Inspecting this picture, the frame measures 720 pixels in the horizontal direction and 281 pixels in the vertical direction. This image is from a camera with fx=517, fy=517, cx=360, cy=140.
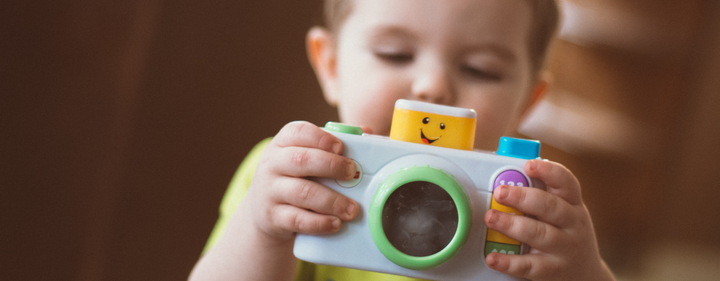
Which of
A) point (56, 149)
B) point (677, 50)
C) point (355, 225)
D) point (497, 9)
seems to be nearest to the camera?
point (355, 225)

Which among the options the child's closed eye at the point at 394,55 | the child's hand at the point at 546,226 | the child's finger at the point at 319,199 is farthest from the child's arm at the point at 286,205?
the child's closed eye at the point at 394,55

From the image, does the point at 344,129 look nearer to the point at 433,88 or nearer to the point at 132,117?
the point at 433,88

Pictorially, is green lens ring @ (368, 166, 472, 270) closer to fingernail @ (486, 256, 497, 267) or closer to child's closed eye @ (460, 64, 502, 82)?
fingernail @ (486, 256, 497, 267)

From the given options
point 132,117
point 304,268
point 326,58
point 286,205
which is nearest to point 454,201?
point 286,205

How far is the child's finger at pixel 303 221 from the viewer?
0.35 m

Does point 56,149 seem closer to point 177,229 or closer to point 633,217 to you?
point 177,229

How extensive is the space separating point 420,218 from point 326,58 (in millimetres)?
442

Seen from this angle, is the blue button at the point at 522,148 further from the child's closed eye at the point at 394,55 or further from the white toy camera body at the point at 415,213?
the child's closed eye at the point at 394,55

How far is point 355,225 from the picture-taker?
35cm

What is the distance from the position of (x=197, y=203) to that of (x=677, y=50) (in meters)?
1.50

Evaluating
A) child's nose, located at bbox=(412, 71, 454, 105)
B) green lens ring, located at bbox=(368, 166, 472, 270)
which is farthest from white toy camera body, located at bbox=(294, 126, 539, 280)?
child's nose, located at bbox=(412, 71, 454, 105)

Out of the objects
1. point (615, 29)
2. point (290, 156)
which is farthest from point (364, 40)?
point (615, 29)

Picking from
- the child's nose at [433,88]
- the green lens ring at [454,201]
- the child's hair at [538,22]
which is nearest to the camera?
the green lens ring at [454,201]

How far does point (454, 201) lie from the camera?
332 mm
